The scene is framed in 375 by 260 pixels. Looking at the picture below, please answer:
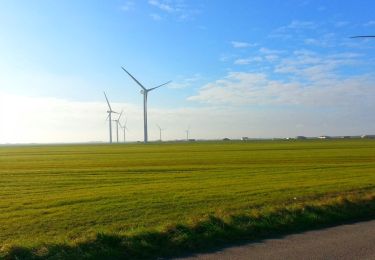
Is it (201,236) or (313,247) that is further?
(201,236)

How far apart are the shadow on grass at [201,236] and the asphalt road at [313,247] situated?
1.90ft

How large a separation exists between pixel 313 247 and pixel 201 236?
2273 mm

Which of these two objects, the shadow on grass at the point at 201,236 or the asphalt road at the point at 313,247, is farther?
the shadow on grass at the point at 201,236

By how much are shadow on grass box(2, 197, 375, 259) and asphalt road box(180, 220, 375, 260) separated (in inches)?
22.9

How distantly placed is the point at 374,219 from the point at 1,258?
340 inches

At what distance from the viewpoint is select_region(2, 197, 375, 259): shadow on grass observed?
8805 millimetres

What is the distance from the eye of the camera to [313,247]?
350 inches

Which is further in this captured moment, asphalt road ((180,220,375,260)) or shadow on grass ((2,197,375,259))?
shadow on grass ((2,197,375,259))

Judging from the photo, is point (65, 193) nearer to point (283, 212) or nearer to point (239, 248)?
point (283, 212)

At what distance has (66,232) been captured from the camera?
41.3ft

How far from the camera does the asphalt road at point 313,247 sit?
8234 millimetres

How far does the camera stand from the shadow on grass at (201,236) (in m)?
8.80

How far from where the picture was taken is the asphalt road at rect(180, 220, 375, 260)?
8.23 metres

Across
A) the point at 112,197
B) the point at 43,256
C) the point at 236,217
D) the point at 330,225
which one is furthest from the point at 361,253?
the point at 112,197
